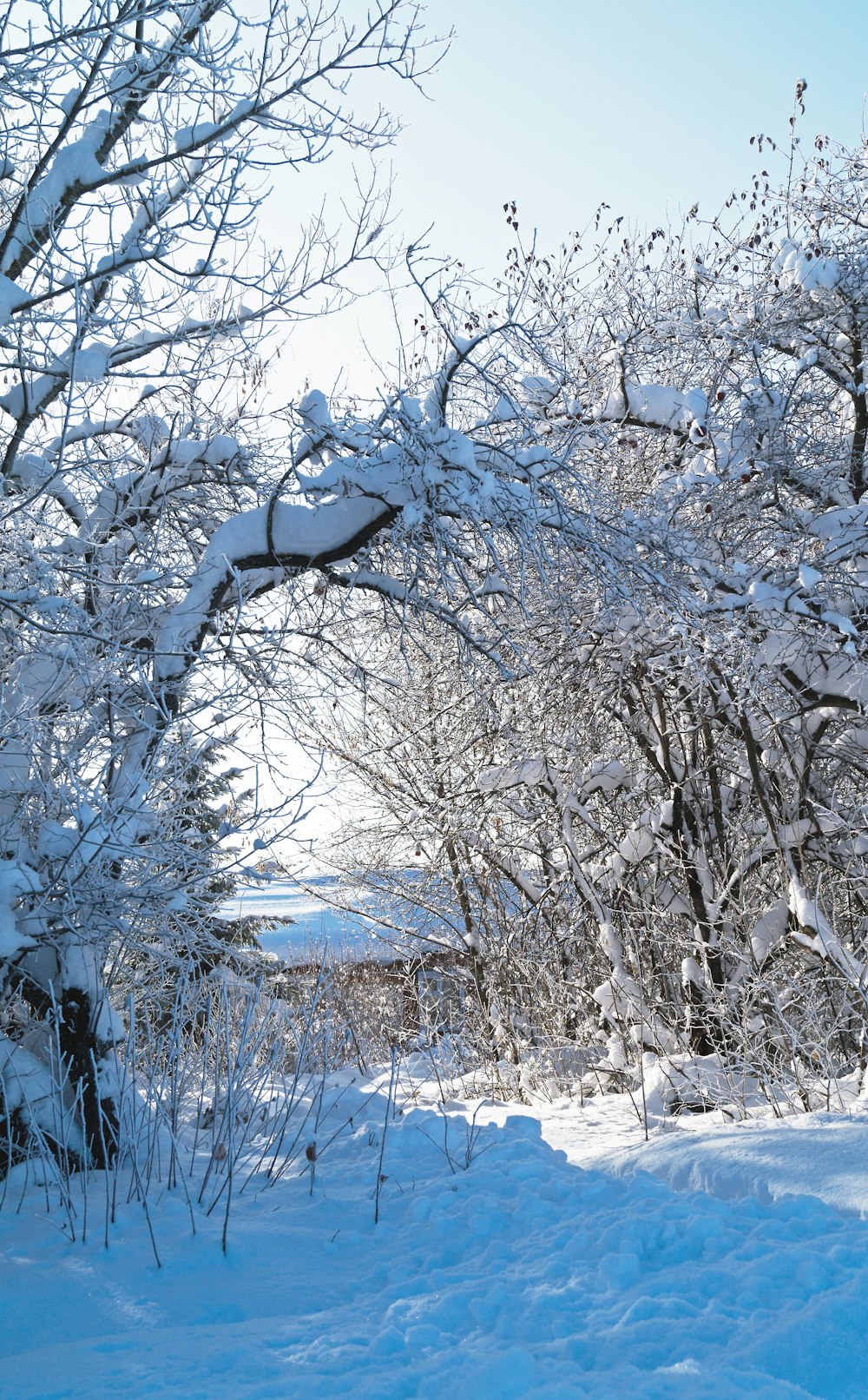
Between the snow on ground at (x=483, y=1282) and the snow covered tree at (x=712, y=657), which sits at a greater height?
the snow covered tree at (x=712, y=657)

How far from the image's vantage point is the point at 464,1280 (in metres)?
2.89

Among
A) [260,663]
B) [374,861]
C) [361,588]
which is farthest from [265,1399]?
[374,861]

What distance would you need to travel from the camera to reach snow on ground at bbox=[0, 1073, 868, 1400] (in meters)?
2.33

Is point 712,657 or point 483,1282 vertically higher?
point 712,657

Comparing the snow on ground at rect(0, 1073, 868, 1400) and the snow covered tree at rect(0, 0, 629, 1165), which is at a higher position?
the snow covered tree at rect(0, 0, 629, 1165)

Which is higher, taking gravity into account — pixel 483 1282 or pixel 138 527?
pixel 138 527

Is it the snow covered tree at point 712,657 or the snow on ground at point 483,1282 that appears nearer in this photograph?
the snow on ground at point 483,1282

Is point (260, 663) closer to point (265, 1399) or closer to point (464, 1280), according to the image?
point (464, 1280)

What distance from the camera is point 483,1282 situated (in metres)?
2.84

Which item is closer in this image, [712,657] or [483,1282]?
[483,1282]

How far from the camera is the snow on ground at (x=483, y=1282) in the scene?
2332 millimetres

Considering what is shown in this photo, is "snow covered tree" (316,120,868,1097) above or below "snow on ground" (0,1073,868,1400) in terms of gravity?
above

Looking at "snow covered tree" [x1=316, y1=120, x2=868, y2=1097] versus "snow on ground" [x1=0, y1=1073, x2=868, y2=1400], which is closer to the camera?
"snow on ground" [x1=0, y1=1073, x2=868, y2=1400]

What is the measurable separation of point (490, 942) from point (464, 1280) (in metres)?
6.75
